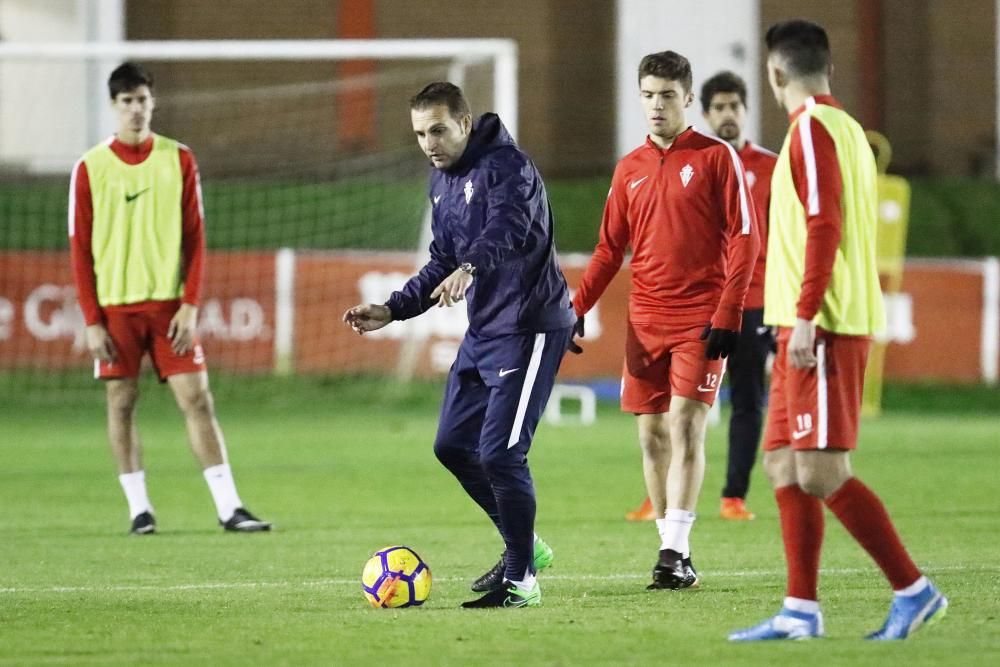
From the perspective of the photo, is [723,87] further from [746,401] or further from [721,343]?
[721,343]

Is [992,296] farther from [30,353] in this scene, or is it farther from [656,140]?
[656,140]

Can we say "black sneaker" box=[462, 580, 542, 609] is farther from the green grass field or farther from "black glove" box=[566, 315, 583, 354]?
"black glove" box=[566, 315, 583, 354]

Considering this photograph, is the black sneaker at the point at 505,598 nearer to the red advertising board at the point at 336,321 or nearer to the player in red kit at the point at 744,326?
the player in red kit at the point at 744,326

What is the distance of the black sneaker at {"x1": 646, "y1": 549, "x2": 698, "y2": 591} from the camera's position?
260 inches

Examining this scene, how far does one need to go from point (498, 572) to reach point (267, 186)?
14383 mm

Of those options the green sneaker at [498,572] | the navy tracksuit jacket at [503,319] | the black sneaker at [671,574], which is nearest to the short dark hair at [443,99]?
the navy tracksuit jacket at [503,319]

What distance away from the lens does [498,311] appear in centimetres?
625

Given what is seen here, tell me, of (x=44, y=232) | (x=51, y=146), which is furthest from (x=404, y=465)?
(x=51, y=146)

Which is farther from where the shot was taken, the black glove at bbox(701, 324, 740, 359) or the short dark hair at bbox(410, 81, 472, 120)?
the black glove at bbox(701, 324, 740, 359)

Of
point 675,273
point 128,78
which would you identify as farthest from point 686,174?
point 128,78

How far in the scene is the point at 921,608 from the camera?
517 centimetres

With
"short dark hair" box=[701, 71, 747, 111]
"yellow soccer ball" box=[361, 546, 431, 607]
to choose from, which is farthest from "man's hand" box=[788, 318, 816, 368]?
"short dark hair" box=[701, 71, 747, 111]

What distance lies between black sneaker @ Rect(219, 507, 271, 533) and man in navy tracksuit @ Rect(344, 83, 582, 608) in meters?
2.74

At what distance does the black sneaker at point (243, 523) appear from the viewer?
8.89m
